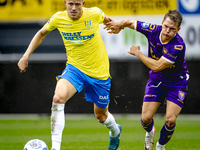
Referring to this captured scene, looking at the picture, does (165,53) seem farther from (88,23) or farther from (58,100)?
(58,100)

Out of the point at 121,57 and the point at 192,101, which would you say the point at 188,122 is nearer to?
the point at 192,101

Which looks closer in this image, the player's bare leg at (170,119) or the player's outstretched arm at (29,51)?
the player's outstretched arm at (29,51)

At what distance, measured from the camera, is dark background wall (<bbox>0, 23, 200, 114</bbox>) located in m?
8.51

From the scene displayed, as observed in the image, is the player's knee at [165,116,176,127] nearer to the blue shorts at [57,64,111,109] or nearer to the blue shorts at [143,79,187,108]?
the blue shorts at [143,79,187,108]

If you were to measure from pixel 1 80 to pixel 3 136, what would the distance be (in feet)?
8.51

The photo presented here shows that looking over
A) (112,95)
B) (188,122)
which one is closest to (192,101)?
(188,122)

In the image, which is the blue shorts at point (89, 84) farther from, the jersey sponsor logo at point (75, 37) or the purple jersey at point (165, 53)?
the purple jersey at point (165, 53)

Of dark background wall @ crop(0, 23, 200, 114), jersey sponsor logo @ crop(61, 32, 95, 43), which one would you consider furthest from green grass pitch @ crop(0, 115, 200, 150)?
jersey sponsor logo @ crop(61, 32, 95, 43)

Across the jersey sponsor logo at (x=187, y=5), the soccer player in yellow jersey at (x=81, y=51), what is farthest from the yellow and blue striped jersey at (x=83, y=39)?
the jersey sponsor logo at (x=187, y=5)

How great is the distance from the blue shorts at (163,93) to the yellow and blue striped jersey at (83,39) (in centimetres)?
69

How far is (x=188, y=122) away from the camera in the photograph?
7.87 meters

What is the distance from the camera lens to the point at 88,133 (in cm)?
661

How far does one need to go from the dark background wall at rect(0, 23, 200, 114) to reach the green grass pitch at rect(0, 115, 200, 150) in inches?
11.3

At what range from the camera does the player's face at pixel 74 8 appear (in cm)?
416
